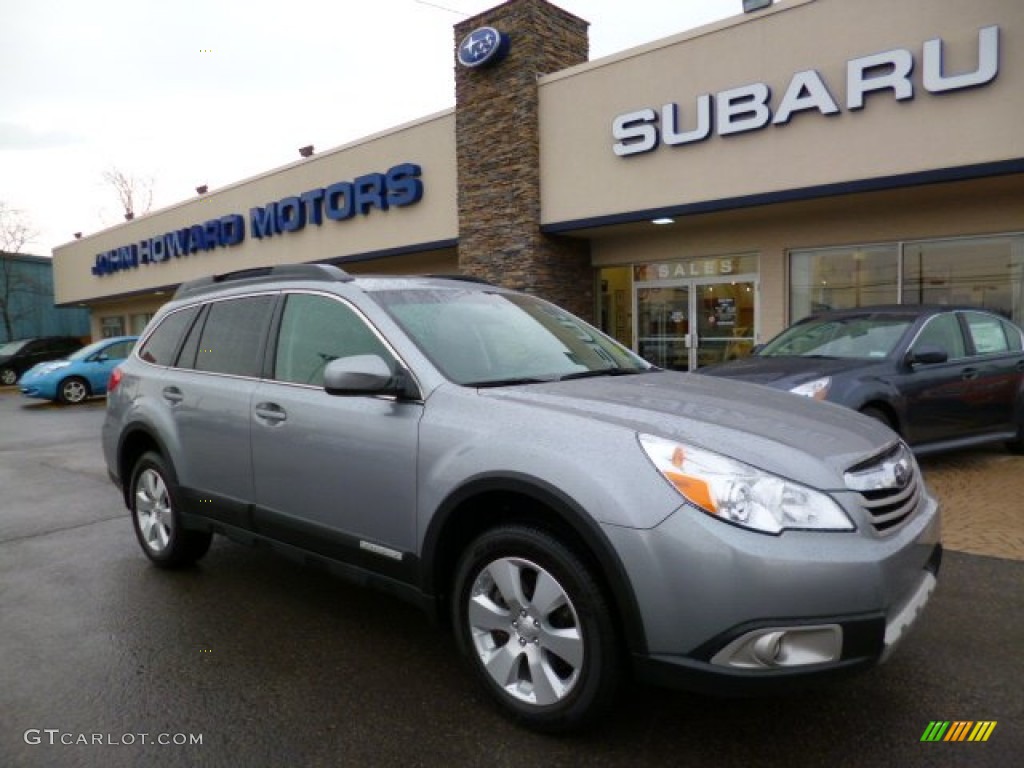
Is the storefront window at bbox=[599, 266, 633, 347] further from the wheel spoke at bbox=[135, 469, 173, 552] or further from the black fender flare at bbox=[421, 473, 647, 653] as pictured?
the black fender flare at bbox=[421, 473, 647, 653]

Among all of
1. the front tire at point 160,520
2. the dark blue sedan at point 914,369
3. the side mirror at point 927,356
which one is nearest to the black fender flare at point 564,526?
the front tire at point 160,520

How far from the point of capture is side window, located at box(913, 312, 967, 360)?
678 cm

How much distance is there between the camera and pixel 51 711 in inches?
115

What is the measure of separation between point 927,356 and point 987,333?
63.9 inches

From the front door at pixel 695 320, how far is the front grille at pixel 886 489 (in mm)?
9065

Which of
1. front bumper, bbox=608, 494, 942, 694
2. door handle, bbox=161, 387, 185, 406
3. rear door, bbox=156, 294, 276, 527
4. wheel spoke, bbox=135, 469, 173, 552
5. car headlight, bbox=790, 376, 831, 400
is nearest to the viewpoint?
front bumper, bbox=608, 494, 942, 694

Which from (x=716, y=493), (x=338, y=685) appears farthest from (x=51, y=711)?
(x=716, y=493)

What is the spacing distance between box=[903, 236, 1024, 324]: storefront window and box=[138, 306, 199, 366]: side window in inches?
365

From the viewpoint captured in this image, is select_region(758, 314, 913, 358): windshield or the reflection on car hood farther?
select_region(758, 314, 913, 358): windshield

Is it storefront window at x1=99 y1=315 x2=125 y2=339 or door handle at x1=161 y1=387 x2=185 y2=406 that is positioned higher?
storefront window at x1=99 y1=315 x2=125 y2=339

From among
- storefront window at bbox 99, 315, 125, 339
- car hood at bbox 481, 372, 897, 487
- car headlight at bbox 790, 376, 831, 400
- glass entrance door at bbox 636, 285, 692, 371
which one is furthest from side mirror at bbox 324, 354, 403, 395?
storefront window at bbox 99, 315, 125, 339

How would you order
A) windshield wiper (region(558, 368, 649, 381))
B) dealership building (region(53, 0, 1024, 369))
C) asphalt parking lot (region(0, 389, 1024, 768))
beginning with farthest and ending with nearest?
dealership building (region(53, 0, 1024, 369))
windshield wiper (region(558, 368, 649, 381))
asphalt parking lot (region(0, 389, 1024, 768))

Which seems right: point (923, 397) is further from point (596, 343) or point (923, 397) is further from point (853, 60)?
point (853, 60)

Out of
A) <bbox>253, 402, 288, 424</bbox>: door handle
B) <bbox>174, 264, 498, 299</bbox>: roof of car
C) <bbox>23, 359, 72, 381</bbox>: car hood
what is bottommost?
<bbox>23, 359, 72, 381</bbox>: car hood
